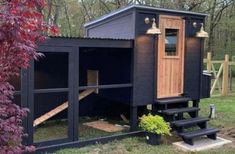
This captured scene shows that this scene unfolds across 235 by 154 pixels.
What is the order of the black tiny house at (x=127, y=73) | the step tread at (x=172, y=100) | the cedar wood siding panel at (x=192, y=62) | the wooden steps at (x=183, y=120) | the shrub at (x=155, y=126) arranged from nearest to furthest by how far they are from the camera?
the black tiny house at (x=127, y=73) < the shrub at (x=155, y=126) < the wooden steps at (x=183, y=120) < the step tread at (x=172, y=100) < the cedar wood siding panel at (x=192, y=62)

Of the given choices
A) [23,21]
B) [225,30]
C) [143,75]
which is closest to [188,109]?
[143,75]

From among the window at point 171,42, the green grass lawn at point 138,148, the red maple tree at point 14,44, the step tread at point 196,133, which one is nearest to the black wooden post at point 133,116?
the green grass lawn at point 138,148

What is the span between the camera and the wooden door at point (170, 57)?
7012 millimetres

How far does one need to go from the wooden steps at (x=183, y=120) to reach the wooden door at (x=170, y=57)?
24 cm

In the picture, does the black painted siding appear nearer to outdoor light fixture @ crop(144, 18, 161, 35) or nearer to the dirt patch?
outdoor light fixture @ crop(144, 18, 161, 35)

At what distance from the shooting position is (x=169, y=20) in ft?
23.2

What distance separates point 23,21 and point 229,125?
661 centimetres

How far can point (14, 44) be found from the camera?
8.47 ft

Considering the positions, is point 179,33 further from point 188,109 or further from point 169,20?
point 188,109

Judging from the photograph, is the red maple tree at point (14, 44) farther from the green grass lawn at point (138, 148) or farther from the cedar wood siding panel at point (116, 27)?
the cedar wood siding panel at point (116, 27)

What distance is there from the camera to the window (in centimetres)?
718

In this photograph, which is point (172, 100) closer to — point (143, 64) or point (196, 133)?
point (196, 133)

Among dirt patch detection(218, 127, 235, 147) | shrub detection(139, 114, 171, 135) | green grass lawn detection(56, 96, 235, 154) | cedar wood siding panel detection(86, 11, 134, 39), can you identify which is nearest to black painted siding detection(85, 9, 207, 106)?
cedar wood siding panel detection(86, 11, 134, 39)

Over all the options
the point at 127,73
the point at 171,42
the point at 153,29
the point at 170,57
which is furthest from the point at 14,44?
the point at 171,42
